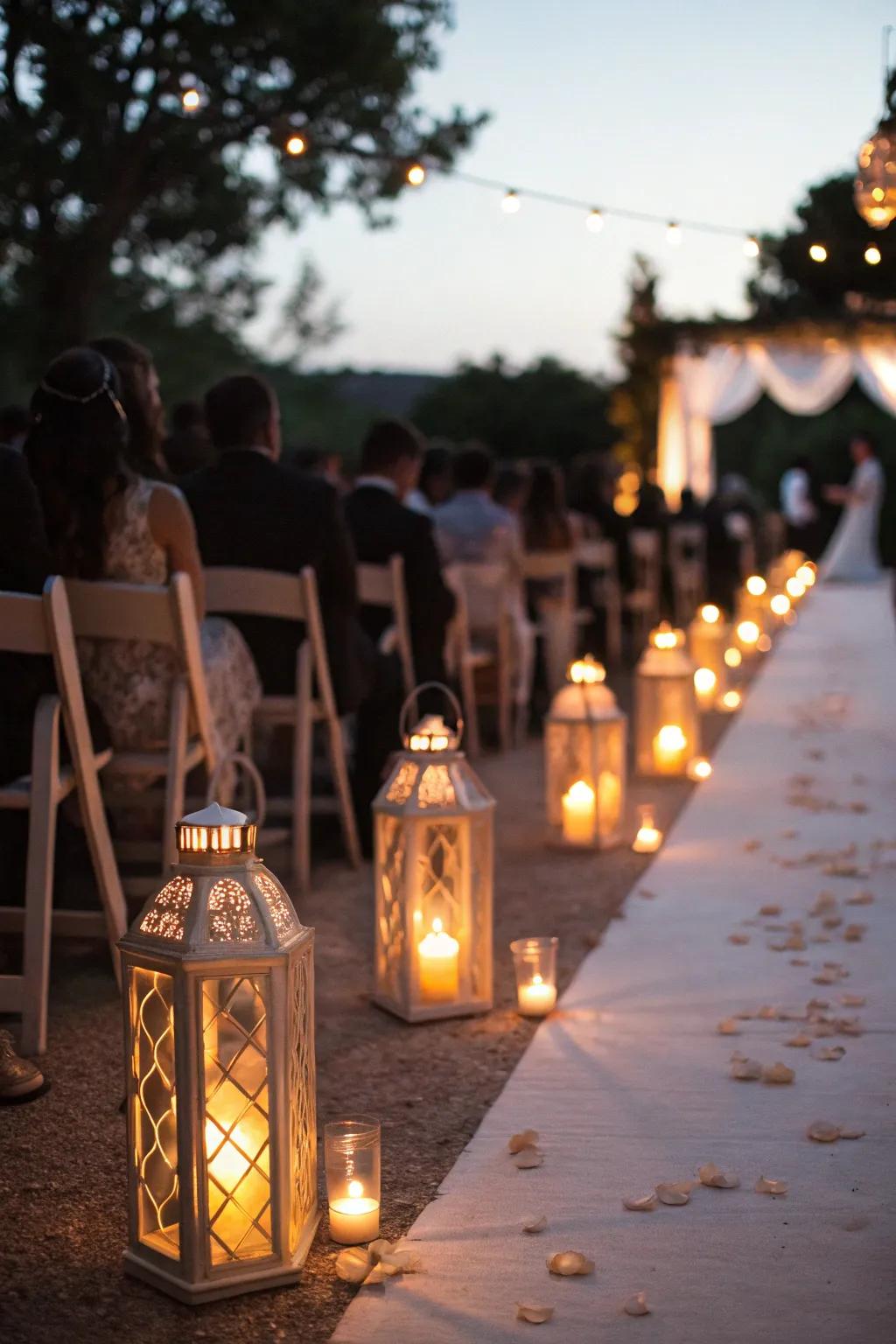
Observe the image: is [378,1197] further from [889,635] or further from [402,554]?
[889,635]

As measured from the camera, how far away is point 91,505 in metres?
3.61

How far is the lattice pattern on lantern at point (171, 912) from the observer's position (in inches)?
80.5

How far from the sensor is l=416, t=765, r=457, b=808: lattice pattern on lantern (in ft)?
10.4

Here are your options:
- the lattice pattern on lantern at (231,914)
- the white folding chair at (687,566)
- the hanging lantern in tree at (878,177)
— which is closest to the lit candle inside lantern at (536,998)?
the lattice pattern on lantern at (231,914)

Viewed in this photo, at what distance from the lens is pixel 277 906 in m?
2.10

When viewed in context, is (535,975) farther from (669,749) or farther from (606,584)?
(606,584)

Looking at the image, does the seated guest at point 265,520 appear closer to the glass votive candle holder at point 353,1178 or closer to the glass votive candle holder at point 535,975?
the glass votive candle holder at point 535,975

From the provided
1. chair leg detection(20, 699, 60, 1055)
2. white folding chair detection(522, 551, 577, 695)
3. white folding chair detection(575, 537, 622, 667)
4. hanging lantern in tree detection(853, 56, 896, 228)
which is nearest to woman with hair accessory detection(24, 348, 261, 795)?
chair leg detection(20, 699, 60, 1055)

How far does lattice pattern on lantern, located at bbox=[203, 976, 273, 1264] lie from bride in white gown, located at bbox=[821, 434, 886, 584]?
16.2 m

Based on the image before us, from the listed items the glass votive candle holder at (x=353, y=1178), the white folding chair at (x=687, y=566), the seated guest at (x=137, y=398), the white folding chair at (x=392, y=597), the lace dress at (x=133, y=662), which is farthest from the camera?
the white folding chair at (x=687, y=566)

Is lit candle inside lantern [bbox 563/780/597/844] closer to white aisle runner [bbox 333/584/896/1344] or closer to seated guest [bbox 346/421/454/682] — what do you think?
white aisle runner [bbox 333/584/896/1344]

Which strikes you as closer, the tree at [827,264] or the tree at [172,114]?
the tree at [172,114]

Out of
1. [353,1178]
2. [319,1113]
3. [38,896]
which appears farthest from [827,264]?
[353,1178]

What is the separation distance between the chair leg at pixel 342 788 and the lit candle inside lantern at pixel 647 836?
0.86 meters
